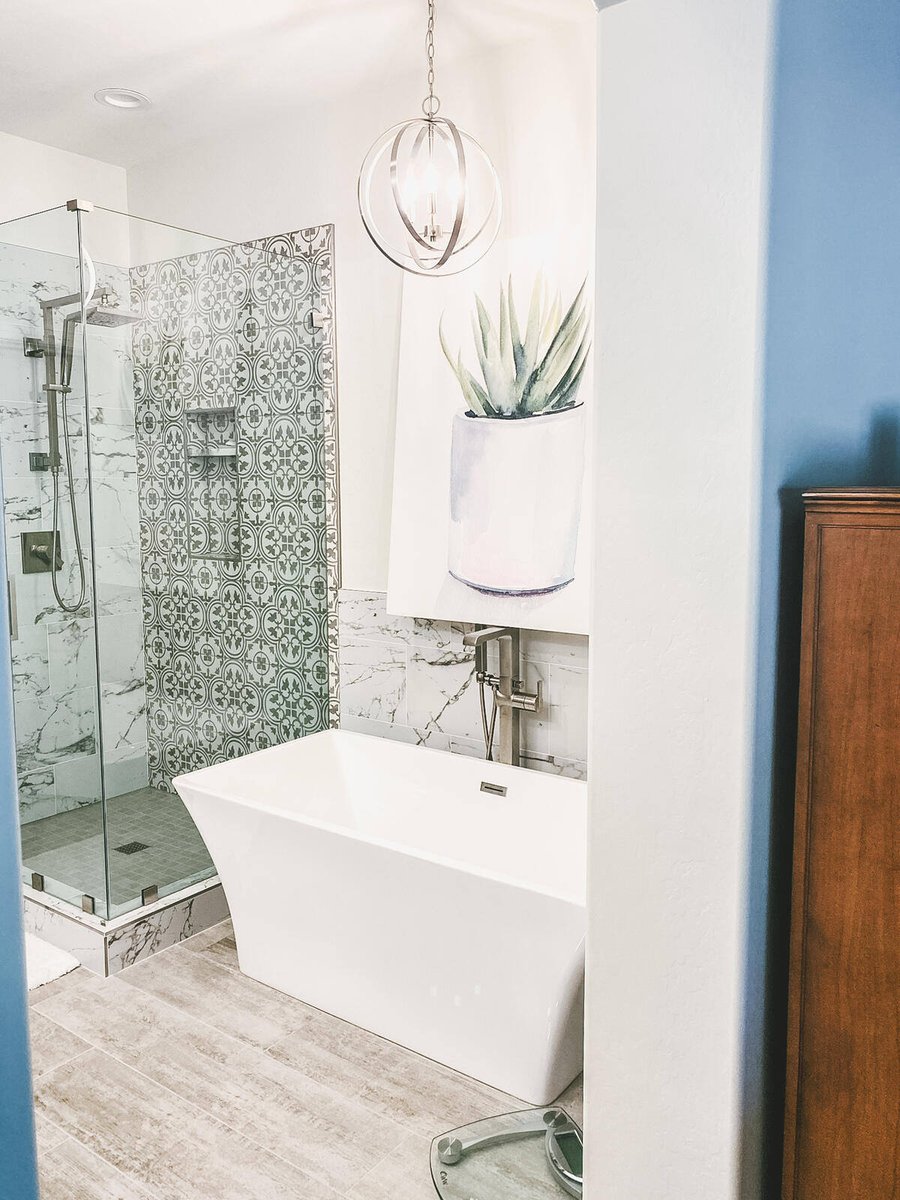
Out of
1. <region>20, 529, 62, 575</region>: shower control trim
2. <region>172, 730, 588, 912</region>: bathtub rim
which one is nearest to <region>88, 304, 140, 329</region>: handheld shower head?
<region>20, 529, 62, 575</region>: shower control trim

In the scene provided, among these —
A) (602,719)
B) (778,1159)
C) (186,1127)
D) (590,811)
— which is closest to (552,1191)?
(778,1159)

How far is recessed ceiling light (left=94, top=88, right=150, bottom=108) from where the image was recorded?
326 centimetres

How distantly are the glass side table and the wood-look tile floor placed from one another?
0.04m

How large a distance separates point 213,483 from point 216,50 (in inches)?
55.4

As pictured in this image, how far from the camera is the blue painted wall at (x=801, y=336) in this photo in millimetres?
1306

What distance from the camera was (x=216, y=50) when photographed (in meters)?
2.93

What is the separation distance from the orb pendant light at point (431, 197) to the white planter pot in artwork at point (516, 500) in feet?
1.76

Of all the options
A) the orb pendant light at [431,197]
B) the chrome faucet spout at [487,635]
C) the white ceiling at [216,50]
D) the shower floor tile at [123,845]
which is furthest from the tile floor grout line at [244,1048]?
the white ceiling at [216,50]

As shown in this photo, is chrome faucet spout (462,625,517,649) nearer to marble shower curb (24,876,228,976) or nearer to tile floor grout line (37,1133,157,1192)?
marble shower curb (24,876,228,976)

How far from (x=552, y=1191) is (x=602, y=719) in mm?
1289

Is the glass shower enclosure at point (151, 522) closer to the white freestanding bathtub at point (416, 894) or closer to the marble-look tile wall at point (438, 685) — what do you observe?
the marble-look tile wall at point (438, 685)

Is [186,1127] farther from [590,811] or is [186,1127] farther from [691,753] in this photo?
[691,753]

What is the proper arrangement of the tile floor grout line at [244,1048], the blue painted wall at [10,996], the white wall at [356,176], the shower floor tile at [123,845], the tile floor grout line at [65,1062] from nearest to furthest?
the blue painted wall at [10,996], the tile floor grout line at [244,1048], the tile floor grout line at [65,1062], the white wall at [356,176], the shower floor tile at [123,845]

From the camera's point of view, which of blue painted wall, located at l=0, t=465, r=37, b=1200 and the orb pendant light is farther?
the orb pendant light
